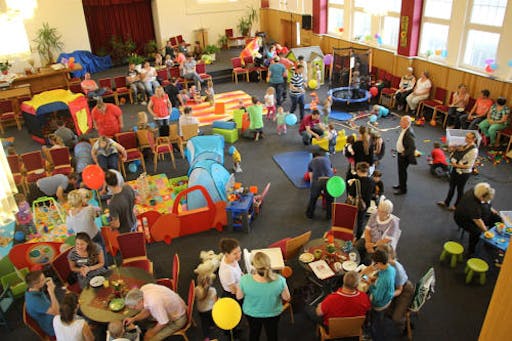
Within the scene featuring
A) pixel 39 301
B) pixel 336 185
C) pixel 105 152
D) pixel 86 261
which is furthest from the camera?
pixel 105 152

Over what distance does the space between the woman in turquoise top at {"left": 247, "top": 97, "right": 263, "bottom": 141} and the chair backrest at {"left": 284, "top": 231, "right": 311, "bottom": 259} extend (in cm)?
486

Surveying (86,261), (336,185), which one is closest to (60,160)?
(86,261)

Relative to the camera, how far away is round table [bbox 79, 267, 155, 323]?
429 centimetres

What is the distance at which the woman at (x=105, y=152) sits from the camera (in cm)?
737

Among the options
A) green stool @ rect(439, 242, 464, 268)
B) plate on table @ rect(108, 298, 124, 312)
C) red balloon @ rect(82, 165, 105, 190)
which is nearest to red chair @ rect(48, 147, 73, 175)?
red balloon @ rect(82, 165, 105, 190)

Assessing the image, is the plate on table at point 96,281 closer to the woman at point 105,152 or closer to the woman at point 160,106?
the woman at point 105,152

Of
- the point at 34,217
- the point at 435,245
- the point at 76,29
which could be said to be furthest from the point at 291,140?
the point at 76,29

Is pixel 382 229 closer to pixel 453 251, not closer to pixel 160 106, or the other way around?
pixel 453 251

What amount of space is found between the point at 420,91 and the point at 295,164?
14.5ft

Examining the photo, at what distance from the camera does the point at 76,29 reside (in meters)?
15.3

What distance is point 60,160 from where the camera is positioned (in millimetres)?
8078

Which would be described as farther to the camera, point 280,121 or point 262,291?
point 280,121

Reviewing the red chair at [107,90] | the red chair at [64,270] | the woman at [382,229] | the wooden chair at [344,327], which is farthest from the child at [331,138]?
the red chair at [107,90]

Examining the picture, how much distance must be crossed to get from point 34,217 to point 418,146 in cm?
791
